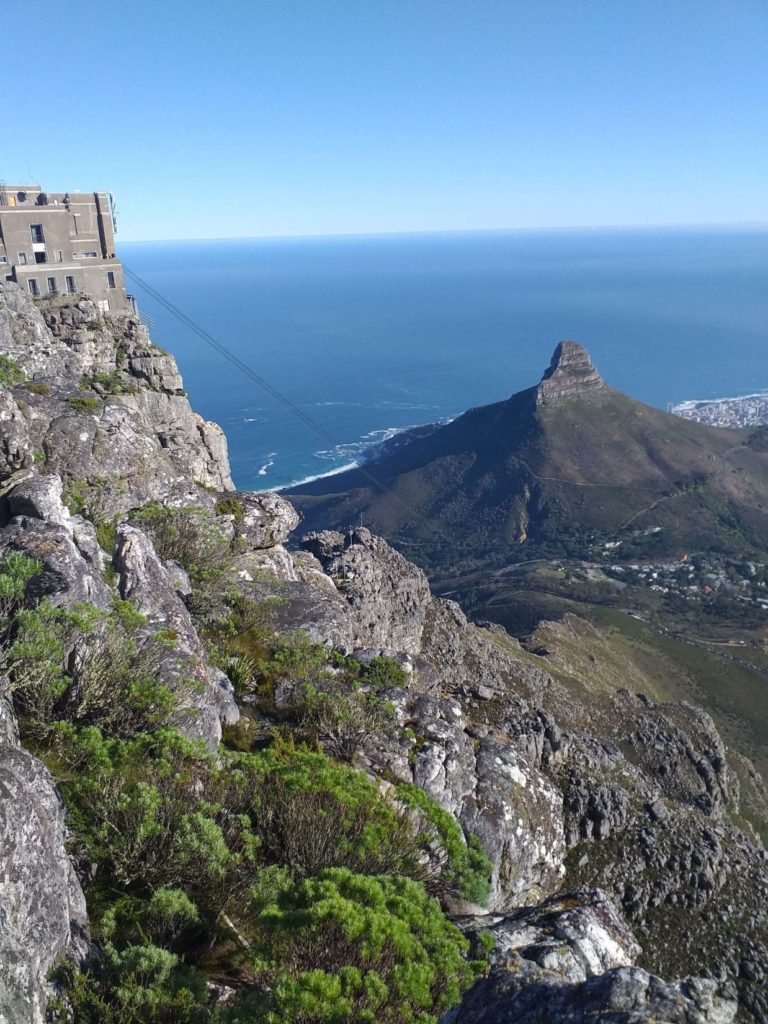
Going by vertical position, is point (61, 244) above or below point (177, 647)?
above

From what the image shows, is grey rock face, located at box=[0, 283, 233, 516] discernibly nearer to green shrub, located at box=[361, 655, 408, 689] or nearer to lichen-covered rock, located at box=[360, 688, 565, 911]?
green shrub, located at box=[361, 655, 408, 689]

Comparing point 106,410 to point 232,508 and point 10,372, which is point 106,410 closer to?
point 10,372

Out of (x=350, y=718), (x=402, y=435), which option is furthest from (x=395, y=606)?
(x=402, y=435)

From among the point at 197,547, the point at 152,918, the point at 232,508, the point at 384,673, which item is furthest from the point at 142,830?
the point at 232,508

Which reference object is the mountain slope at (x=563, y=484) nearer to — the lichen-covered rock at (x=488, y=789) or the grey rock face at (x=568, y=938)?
the lichen-covered rock at (x=488, y=789)

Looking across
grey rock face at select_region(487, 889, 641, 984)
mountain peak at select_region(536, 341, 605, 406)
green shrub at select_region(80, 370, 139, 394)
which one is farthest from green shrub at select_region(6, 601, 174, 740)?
mountain peak at select_region(536, 341, 605, 406)

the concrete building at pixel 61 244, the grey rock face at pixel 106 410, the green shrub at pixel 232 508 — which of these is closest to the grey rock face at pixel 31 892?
the grey rock face at pixel 106 410
